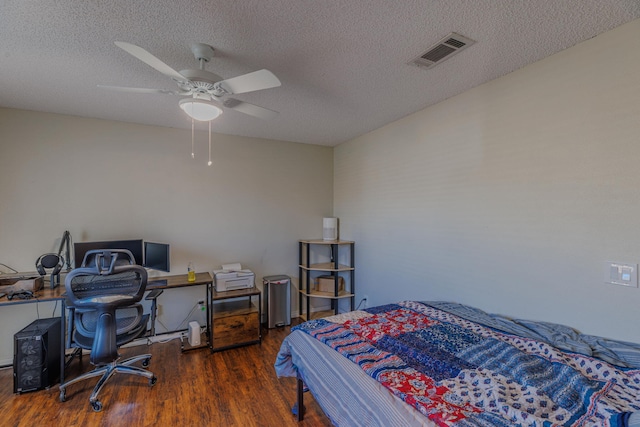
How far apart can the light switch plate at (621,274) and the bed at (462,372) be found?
0.33 metres

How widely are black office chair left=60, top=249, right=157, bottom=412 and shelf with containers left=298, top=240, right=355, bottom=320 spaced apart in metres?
1.97

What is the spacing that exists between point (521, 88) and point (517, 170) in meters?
0.59

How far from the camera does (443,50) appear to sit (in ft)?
5.93

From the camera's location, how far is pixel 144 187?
3.30m

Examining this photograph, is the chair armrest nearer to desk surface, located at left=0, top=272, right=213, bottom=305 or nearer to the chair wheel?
desk surface, located at left=0, top=272, right=213, bottom=305

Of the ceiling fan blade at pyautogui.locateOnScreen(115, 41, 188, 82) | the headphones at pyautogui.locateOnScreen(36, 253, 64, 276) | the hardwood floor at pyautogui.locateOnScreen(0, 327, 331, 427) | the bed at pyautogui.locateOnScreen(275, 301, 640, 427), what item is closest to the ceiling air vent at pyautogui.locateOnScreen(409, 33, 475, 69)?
the ceiling fan blade at pyautogui.locateOnScreen(115, 41, 188, 82)

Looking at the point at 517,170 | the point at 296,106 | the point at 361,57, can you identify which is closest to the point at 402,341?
the point at 517,170

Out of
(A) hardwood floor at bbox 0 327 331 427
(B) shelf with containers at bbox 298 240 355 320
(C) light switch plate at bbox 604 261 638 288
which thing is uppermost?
(C) light switch plate at bbox 604 261 638 288

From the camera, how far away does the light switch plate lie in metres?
1.55

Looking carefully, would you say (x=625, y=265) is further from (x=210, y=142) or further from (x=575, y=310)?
(x=210, y=142)

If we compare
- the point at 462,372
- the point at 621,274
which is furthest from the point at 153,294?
the point at 621,274

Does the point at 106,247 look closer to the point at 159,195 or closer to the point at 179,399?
the point at 159,195

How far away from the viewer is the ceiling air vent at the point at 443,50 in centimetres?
170

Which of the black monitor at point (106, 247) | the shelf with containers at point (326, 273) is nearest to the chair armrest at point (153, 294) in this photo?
the black monitor at point (106, 247)
